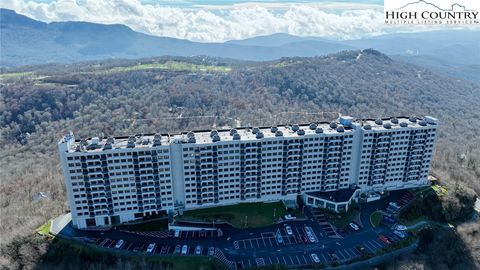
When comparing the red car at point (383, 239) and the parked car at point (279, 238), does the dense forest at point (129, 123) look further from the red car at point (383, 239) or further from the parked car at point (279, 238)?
the parked car at point (279, 238)

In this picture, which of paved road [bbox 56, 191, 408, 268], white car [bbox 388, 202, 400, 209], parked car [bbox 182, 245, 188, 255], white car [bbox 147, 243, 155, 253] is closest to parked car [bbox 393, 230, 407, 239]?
paved road [bbox 56, 191, 408, 268]

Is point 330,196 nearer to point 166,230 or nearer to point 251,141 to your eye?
point 251,141

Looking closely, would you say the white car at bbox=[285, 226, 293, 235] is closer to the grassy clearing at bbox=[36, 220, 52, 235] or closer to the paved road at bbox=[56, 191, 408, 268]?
the paved road at bbox=[56, 191, 408, 268]

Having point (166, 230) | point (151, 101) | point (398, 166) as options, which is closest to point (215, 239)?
point (166, 230)

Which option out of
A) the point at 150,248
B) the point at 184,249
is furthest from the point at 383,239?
the point at 150,248

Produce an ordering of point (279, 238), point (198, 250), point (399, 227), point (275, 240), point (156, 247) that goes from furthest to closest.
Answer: point (399, 227) → point (279, 238) → point (275, 240) → point (156, 247) → point (198, 250)

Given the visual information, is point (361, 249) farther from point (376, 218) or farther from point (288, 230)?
point (288, 230)
